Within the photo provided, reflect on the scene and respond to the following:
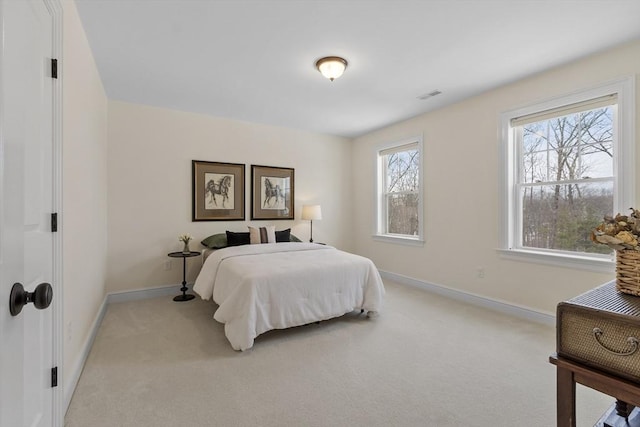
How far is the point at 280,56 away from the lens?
2816 millimetres

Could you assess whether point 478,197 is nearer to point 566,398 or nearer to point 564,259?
point 564,259

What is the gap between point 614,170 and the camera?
8.94 feet

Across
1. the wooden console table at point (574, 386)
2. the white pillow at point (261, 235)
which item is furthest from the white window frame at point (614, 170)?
the white pillow at point (261, 235)

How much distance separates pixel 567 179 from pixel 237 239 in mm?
3924

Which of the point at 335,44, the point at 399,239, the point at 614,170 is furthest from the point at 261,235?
the point at 614,170

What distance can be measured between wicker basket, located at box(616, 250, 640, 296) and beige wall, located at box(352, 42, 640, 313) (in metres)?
2.17

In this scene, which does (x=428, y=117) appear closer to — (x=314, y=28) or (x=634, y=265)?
Answer: (x=314, y=28)

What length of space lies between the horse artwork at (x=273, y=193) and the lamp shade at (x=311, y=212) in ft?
1.24

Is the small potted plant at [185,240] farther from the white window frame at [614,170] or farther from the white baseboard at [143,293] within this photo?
the white window frame at [614,170]

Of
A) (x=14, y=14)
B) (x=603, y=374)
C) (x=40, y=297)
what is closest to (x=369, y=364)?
(x=603, y=374)

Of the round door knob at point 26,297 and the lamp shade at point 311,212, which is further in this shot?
the lamp shade at point 311,212

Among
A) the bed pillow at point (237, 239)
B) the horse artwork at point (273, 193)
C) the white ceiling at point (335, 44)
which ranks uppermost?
the white ceiling at point (335, 44)

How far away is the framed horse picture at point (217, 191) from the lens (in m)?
4.38

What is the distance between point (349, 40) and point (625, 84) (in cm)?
241
